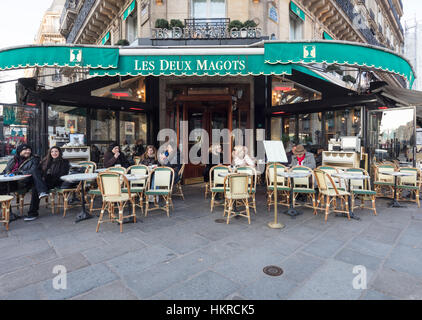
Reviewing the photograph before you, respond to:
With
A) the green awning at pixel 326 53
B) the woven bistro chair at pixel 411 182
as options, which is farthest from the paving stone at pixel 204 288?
the woven bistro chair at pixel 411 182

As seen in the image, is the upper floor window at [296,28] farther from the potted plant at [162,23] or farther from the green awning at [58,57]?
the green awning at [58,57]

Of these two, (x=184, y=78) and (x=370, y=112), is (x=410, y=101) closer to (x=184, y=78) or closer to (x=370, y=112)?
(x=370, y=112)

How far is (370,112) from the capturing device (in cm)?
814

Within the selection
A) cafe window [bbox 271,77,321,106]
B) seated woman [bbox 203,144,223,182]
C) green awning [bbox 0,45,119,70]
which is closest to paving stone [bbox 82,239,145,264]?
green awning [bbox 0,45,119,70]

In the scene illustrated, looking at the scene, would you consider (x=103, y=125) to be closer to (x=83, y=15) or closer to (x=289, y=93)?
(x=289, y=93)

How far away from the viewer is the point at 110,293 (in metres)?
2.50

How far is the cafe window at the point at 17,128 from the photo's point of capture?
7435mm

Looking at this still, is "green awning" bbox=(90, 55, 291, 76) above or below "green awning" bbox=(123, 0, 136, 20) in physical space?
below

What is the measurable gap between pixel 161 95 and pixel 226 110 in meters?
2.71

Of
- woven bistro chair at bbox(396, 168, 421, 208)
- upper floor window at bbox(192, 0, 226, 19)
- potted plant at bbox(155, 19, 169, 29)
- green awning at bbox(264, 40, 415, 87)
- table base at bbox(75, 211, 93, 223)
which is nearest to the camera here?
table base at bbox(75, 211, 93, 223)

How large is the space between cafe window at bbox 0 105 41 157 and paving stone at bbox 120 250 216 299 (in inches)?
276

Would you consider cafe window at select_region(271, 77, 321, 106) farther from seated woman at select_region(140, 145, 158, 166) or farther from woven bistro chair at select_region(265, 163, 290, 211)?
seated woman at select_region(140, 145, 158, 166)

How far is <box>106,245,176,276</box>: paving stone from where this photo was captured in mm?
2998
